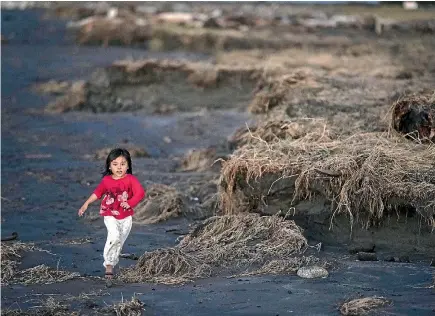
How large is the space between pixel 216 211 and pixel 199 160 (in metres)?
3.67

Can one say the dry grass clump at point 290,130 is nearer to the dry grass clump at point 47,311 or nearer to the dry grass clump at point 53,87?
the dry grass clump at point 47,311

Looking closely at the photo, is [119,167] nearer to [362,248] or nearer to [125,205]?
[125,205]

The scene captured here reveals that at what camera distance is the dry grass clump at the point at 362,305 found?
20.3ft

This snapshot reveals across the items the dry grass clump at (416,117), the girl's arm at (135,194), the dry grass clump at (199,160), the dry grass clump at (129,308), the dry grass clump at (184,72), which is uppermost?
the dry grass clump at (184,72)

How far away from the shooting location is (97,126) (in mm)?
17781

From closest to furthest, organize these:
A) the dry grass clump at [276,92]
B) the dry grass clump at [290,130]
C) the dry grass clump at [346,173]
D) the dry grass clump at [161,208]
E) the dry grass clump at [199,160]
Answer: the dry grass clump at [346,173]
the dry grass clump at [290,130]
the dry grass clump at [161,208]
the dry grass clump at [199,160]
the dry grass clump at [276,92]

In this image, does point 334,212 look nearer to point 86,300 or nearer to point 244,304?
point 244,304

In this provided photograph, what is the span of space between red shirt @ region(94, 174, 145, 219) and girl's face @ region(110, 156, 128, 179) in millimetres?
50

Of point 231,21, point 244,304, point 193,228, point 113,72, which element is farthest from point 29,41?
point 244,304

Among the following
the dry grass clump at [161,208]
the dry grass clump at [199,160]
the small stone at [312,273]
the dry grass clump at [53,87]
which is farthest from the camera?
the dry grass clump at [53,87]

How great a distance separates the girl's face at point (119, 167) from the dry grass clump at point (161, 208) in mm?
2329

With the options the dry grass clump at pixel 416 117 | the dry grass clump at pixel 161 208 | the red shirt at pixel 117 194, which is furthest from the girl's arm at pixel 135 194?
the dry grass clump at pixel 416 117

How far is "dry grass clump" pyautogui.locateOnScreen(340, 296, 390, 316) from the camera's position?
6.18m

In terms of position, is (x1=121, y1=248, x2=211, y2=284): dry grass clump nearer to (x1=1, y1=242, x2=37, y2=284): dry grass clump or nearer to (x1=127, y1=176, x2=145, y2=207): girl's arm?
(x1=127, y1=176, x2=145, y2=207): girl's arm
